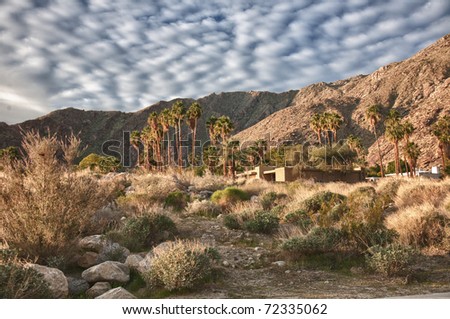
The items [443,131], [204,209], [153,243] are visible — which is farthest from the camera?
[443,131]

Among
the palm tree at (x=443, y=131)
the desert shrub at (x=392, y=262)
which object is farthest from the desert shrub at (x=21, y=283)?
the palm tree at (x=443, y=131)

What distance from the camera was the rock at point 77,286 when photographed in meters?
7.90

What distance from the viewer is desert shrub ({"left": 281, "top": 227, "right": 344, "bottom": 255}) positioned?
34.9ft

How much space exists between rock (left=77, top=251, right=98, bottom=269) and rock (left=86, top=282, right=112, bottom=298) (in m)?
1.76

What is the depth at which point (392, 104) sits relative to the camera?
97.1 m

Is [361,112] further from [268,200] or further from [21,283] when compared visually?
[21,283]

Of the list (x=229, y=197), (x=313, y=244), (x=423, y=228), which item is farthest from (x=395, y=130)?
(x=313, y=244)

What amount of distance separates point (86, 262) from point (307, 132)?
9076cm

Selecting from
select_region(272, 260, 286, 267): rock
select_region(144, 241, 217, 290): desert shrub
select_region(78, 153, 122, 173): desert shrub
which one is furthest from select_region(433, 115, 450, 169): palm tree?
select_region(144, 241, 217, 290): desert shrub

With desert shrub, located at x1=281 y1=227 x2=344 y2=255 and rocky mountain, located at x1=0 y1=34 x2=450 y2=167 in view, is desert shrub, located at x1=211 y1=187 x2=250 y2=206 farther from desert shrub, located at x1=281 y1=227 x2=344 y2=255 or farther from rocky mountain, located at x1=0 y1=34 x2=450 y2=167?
rocky mountain, located at x1=0 y1=34 x2=450 y2=167

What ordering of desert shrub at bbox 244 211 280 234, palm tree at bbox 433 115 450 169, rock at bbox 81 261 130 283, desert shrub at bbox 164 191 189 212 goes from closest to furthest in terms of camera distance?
rock at bbox 81 261 130 283
desert shrub at bbox 244 211 280 234
desert shrub at bbox 164 191 189 212
palm tree at bbox 433 115 450 169

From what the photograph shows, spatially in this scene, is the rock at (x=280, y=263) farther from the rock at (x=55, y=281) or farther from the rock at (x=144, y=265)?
the rock at (x=55, y=281)

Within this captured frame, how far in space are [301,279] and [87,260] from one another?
5.11 metres
